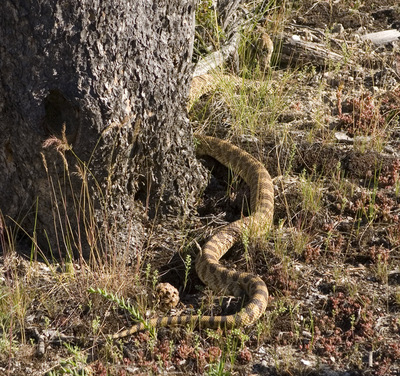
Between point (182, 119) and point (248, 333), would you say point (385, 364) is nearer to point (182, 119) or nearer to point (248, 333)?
point (248, 333)

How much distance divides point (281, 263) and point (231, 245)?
0.54m

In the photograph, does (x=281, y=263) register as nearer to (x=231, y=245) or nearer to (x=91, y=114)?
(x=231, y=245)

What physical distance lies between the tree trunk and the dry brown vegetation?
1.12 ft

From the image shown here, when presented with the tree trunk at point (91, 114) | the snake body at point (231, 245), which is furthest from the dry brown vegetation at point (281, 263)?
the tree trunk at point (91, 114)

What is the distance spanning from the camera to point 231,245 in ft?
19.3

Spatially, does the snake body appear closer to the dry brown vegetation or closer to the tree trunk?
the dry brown vegetation

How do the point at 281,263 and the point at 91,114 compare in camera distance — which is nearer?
the point at 91,114

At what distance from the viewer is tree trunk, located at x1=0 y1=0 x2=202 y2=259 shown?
481 cm

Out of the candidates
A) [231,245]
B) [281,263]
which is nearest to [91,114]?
[231,245]

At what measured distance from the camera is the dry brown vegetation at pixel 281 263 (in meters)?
4.65

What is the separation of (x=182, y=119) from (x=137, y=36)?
41.4 inches

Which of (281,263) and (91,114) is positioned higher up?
(91,114)

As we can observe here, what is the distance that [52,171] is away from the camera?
17.2 ft

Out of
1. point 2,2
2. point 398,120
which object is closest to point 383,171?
point 398,120
